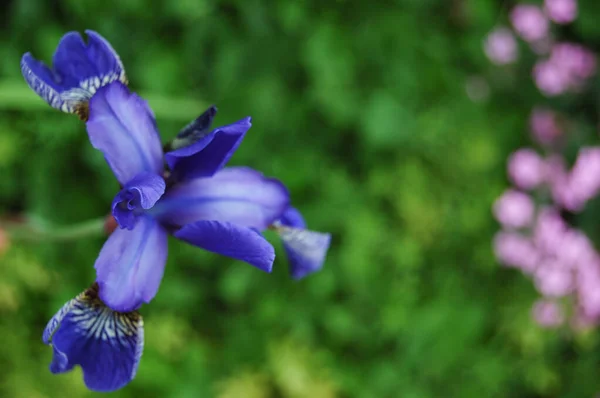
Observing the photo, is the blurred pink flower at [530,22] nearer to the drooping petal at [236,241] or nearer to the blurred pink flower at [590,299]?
the blurred pink flower at [590,299]

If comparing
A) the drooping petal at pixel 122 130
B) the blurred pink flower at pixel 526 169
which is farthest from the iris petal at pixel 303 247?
the blurred pink flower at pixel 526 169

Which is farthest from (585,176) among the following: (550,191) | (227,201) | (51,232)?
(51,232)

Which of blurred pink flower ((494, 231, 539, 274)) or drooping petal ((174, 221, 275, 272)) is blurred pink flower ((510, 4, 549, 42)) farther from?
drooping petal ((174, 221, 275, 272))

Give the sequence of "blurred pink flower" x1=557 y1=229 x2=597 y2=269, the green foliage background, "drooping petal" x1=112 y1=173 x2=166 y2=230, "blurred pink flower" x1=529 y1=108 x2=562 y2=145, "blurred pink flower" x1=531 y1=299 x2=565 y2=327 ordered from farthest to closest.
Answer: "blurred pink flower" x1=529 y1=108 x2=562 y2=145 → "blurred pink flower" x1=557 y1=229 x2=597 y2=269 → "blurred pink flower" x1=531 y1=299 x2=565 y2=327 → the green foliage background → "drooping petal" x1=112 y1=173 x2=166 y2=230

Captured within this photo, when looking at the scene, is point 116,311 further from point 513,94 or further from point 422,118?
point 513,94

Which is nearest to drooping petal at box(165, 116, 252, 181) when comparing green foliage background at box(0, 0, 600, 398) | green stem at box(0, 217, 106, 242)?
green stem at box(0, 217, 106, 242)

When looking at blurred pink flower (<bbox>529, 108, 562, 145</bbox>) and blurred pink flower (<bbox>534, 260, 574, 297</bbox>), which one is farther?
blurred pink flower (<bbox>529, 108, 562, 145</bbox>)
